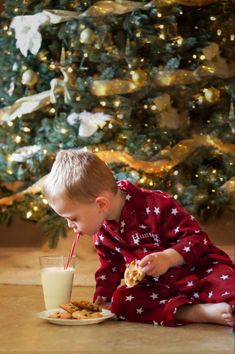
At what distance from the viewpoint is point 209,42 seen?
3.25m

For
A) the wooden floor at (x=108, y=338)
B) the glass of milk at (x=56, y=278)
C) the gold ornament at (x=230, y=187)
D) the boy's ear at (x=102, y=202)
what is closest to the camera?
the wooden floor at (x=108, y=338)

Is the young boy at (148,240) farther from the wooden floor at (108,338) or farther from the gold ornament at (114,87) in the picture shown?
the gold ornament at (114,87)

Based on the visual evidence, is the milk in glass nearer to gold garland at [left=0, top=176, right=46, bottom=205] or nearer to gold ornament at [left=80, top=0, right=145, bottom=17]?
gold garland at [left=0, top=176, right=46, bottom=205]

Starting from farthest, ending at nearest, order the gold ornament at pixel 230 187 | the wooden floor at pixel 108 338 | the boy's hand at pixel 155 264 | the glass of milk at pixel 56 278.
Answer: the gold ornament at pixel 230 187
the glass of milk at pixel 56 278
the boy's hand at pixel 155 264
the wooden floor at pixel 108 338

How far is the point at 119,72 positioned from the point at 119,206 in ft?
4.35

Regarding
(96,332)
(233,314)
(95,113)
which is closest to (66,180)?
(96,332)

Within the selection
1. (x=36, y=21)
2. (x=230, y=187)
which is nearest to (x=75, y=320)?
(x=230, y=187)

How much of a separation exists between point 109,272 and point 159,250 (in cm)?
21

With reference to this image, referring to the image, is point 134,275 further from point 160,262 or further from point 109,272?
point 109,272

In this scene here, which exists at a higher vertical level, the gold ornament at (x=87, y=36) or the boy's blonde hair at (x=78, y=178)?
the gold ornament at (x=87, y=36)

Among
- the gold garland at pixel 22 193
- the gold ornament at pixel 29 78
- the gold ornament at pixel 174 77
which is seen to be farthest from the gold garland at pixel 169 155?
the gold ornament at pixel 29 78

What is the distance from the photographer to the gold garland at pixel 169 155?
314 cm

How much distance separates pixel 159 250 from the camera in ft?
Answer: 6.57

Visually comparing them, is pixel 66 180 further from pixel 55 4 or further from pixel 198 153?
pixel 55 4
